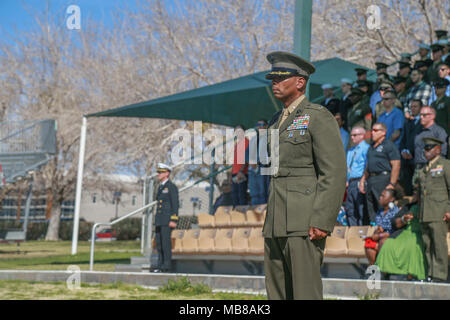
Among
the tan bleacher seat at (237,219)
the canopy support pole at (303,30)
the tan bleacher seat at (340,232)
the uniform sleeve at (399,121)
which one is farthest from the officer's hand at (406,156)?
the canopy support pole at (303,30)

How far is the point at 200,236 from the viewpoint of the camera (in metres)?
11.8

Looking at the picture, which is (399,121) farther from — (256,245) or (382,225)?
(256,245)

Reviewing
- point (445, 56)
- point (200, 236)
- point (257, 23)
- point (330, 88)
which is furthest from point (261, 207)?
point (257, 23)

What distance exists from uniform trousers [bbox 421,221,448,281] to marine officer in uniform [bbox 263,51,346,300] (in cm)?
458

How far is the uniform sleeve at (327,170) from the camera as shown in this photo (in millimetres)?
4012

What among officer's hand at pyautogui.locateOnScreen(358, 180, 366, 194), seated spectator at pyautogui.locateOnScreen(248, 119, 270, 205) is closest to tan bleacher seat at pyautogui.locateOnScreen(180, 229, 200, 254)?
seated spectator at pyautogui.locateOnScreen(248, 119, 270, 205)

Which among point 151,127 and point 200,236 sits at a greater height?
point 151,127

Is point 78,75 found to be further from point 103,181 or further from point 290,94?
point 290,94

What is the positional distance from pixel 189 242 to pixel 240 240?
1.22m

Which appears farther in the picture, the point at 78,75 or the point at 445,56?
the point at 78,75

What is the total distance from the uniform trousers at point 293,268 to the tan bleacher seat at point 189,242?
741 cm

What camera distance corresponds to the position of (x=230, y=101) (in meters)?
15.4
